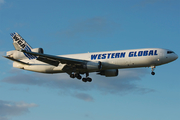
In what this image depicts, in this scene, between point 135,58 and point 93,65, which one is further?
point 93,65

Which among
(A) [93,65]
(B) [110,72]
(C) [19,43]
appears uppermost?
(C) [19,43]

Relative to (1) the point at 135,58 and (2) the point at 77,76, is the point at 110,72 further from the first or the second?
(1) the point at 135,58

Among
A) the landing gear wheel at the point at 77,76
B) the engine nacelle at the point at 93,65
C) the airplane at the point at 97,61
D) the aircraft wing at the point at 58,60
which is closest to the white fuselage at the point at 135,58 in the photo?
the airplane at the point at 97,61

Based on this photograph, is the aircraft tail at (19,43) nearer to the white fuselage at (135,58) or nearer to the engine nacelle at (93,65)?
the engine nacelle at (93,65)

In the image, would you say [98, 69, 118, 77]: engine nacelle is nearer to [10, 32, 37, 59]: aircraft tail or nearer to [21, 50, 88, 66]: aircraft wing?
[21, 50, 88, 66]: aircraft wing

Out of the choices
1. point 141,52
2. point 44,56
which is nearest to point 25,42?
point 44,56

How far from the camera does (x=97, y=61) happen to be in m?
53.0

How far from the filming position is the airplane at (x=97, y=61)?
5109 cm

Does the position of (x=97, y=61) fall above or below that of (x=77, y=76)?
above

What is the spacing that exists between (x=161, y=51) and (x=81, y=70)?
50.4 feet

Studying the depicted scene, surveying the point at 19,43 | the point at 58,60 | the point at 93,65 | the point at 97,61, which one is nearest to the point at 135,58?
the point at 97,61

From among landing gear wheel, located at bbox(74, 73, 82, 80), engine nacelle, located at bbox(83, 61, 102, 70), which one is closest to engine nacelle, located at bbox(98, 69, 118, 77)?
landing gear wheel, located at bbox(74, 73, 82, 80)

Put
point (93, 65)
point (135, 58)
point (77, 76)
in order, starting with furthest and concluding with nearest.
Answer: point (77, 76)
point (93, 65)
point (135, 58)

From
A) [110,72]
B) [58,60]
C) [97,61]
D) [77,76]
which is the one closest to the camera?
[58,60]
